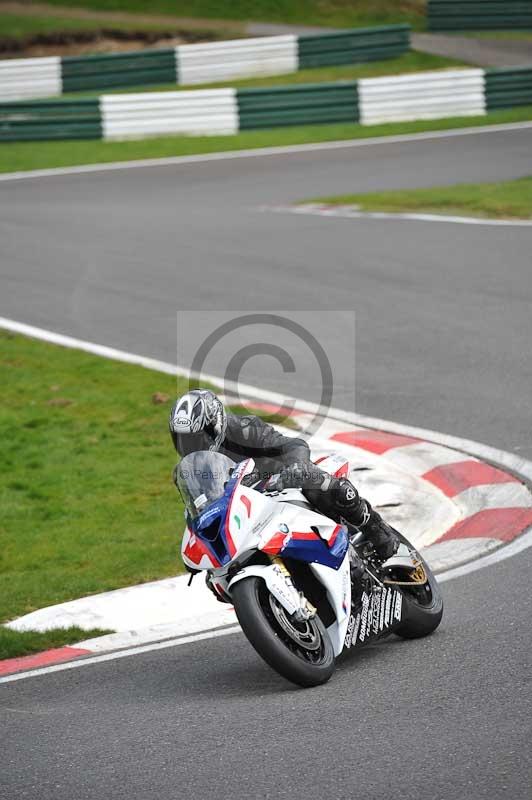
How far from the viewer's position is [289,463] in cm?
588

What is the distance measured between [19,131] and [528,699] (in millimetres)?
22550

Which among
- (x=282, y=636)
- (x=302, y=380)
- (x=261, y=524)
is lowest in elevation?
(x=302, y=380)

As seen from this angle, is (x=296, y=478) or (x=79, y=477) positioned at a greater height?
(x=296, y=478)

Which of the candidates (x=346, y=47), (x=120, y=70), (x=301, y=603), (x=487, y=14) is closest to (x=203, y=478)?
(x=301, y=603)

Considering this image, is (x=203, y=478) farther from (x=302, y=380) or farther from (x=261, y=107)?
(x=261, y=107)

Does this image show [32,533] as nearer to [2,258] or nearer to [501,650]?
[501,650]

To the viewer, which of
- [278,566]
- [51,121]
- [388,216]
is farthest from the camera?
[51,121]

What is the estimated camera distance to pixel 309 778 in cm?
465

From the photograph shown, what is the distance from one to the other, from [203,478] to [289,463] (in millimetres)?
510

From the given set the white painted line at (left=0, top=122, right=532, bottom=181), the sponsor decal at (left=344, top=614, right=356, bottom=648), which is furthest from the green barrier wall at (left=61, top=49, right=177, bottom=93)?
the sponsor decal at (left=344, top=614, right=356, bottom=648)

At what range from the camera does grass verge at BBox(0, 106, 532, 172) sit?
2406 cm

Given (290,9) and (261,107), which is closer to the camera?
(261,107)

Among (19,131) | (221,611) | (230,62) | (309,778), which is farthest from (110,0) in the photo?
(309,778)

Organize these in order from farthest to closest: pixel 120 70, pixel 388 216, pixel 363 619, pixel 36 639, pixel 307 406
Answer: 1. pixel 120 70
2. pixel 388 216
3. pixel 307 406
4. pixel 36 639
5. pixel 363 619
